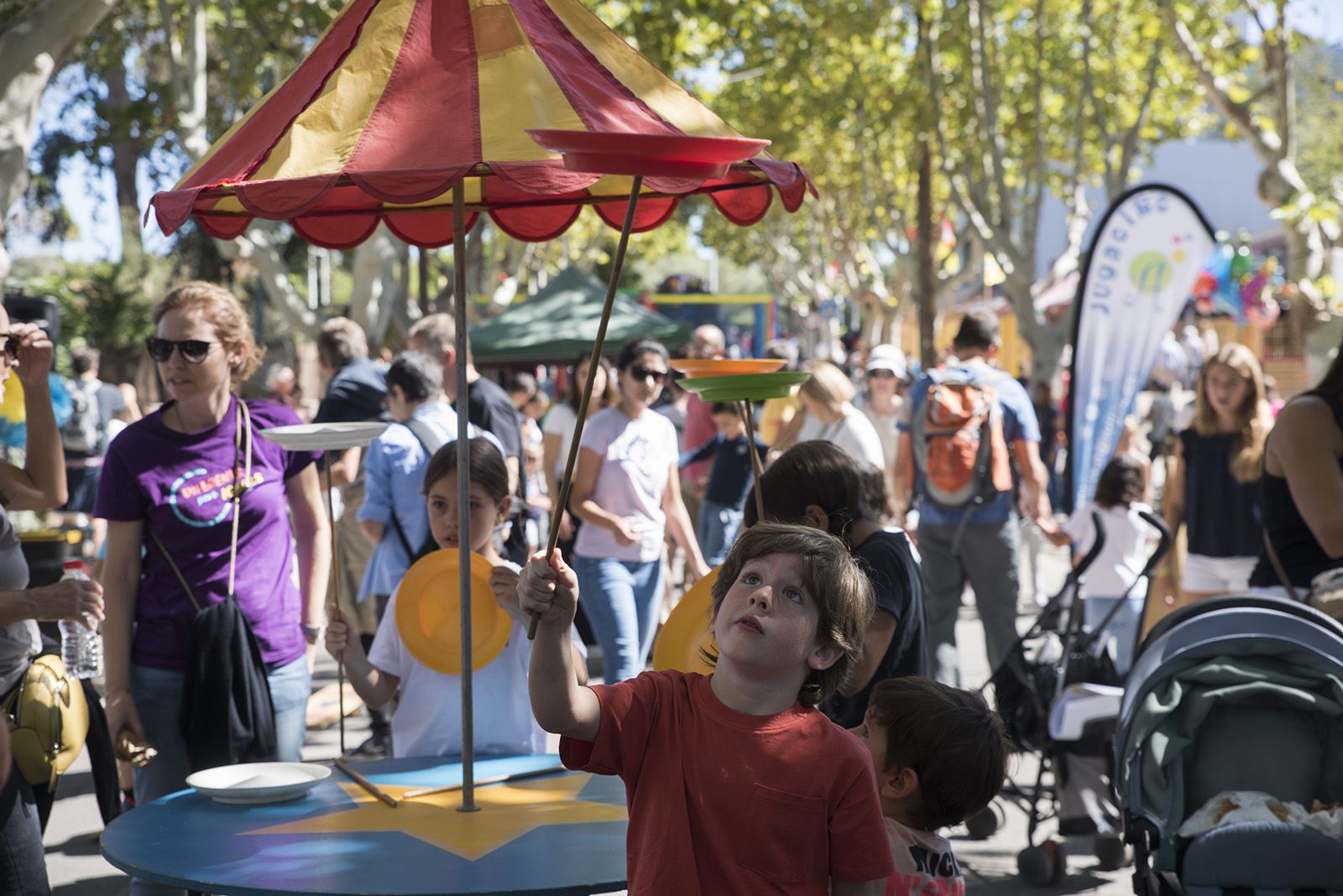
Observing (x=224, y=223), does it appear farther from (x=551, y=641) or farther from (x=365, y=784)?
(x=551, y=641)

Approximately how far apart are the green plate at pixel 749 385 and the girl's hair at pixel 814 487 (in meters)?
0.16

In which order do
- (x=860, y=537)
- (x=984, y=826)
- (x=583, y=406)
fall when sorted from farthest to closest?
(x=984, y=826)
(x=860, y=537)
(x=583, y=406)

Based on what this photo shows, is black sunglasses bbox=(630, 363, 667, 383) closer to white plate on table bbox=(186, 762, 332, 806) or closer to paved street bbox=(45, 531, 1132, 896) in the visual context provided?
paved street bbox=(45, 531, 1132, 896)

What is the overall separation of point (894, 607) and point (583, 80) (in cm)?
146

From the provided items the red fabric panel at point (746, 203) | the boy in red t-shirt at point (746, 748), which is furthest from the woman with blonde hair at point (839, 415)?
the boy in red t-shirt at point (746, 748)

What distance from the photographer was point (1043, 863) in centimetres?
541

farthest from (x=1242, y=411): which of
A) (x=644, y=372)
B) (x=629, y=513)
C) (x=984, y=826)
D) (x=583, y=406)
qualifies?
(x=583, y=406)

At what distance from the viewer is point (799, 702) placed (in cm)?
260

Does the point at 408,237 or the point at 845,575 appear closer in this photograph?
the point at 845,575

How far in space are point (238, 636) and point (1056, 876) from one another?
3.25 metres

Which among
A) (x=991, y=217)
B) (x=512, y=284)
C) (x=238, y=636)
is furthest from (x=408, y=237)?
(x=512, y=284)

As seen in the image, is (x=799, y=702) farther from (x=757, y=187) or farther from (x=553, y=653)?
(x=757, y=187)

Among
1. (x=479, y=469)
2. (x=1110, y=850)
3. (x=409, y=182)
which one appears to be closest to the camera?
(x=409, y=182)

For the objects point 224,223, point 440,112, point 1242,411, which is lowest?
point 1242,411
